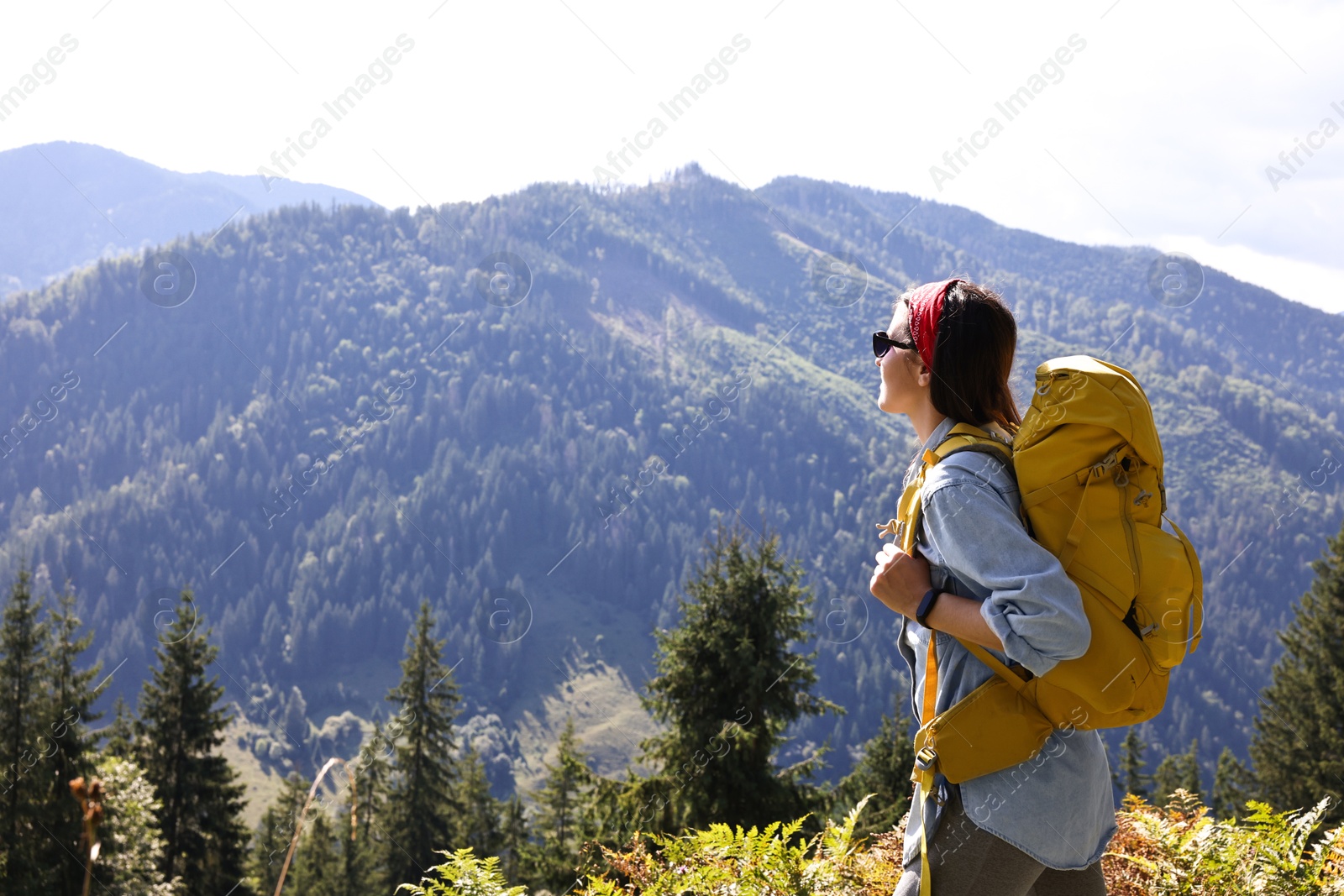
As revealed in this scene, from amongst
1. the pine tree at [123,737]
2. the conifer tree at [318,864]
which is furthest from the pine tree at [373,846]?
the pine tree at [123,737]

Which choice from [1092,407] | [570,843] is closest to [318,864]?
[570,843]

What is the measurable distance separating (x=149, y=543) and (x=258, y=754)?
63.4m

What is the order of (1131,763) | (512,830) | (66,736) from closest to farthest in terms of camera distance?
1. (66,736)
2. (1131,763)
3. (512,830)

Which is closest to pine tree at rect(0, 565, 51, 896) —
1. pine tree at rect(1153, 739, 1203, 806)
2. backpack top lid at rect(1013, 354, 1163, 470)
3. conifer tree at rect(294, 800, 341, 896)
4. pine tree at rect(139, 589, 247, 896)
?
pine tree at rect(139, 589, 247, 896)

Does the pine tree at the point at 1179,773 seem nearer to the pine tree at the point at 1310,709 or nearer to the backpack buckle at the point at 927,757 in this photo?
the pine tree at the point at 1310,709

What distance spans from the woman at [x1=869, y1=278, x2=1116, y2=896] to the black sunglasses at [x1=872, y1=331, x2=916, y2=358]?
19mm

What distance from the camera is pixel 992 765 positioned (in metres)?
2.12

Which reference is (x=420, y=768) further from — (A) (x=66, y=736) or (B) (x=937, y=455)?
(B) (x=937, y=455)

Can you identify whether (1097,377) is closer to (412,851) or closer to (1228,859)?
(1228,859)

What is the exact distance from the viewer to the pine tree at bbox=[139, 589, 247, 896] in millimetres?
24938

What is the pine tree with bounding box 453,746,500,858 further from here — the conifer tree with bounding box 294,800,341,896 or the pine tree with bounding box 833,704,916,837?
the pine tree with bounding box 833,704,916,837

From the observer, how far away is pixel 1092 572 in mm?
2047

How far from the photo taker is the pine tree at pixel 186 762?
2494 cm

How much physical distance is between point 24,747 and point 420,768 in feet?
36.5
